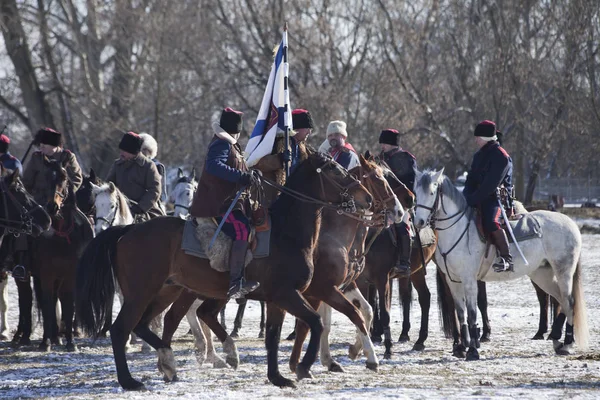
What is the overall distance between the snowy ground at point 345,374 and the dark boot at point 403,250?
108 cm

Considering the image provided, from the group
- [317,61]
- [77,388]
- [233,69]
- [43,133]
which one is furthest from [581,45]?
[77,388]

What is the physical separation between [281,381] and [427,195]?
351cm

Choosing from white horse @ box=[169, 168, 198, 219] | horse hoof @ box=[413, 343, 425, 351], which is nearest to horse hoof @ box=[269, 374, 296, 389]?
horse hoof @ box=[413, 343, 425, 351]

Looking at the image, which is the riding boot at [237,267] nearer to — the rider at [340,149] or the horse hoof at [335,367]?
the horse hoof at [335,367]

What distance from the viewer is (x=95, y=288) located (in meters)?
9.70

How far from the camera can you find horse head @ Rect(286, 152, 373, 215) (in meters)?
9.72

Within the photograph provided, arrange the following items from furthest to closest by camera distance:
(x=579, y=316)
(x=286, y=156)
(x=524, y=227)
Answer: (x=524, y=227), (x=579, y=316), (x=286, y=156)

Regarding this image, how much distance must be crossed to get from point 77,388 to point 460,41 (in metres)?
30.0

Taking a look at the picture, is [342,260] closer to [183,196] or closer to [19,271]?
[19,271]

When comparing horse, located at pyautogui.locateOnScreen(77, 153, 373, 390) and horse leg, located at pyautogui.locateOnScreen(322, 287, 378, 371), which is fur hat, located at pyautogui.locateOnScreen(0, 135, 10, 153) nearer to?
horse, located at pyautogui.locateOnScreen(77, 153, 373, 390)

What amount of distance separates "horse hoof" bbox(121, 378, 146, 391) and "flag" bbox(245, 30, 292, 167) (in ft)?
8.37

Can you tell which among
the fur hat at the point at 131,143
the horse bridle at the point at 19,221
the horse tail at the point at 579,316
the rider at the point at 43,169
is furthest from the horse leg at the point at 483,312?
the horse bridle at the point at 19,221

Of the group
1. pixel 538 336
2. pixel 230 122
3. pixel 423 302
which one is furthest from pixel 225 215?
pixel 538 336

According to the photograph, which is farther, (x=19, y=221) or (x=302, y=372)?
(x=19, y=221)
